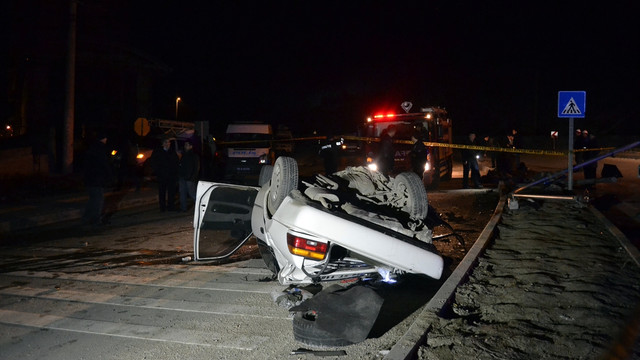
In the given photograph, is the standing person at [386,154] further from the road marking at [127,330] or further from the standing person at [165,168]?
the road marking at [127,330]

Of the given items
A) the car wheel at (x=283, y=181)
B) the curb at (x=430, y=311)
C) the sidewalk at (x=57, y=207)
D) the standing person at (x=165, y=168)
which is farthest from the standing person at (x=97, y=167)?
the curb at (x=430, y=311)

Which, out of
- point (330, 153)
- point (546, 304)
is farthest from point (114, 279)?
point (330, 153)

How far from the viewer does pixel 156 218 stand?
12.5 m

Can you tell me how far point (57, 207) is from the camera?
13477 millimetres

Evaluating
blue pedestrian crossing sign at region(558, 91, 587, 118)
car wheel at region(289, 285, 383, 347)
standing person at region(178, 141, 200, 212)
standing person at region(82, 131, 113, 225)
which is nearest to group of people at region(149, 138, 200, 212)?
standing person at region(178, 141, 200, 212)

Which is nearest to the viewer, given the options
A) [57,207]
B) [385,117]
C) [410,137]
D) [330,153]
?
[57,207]

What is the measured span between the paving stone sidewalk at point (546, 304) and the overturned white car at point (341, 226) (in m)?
0.67

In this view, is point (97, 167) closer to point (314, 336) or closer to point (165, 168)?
point (165, 168)

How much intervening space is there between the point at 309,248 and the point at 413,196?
155 cm

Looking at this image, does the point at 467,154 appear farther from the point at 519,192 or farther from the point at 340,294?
the point at 340,294

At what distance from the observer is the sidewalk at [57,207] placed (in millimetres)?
11672

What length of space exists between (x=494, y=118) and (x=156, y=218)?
189ft

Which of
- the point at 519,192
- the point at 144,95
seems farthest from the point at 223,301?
the point at 144,95

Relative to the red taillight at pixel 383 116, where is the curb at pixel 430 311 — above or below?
below
